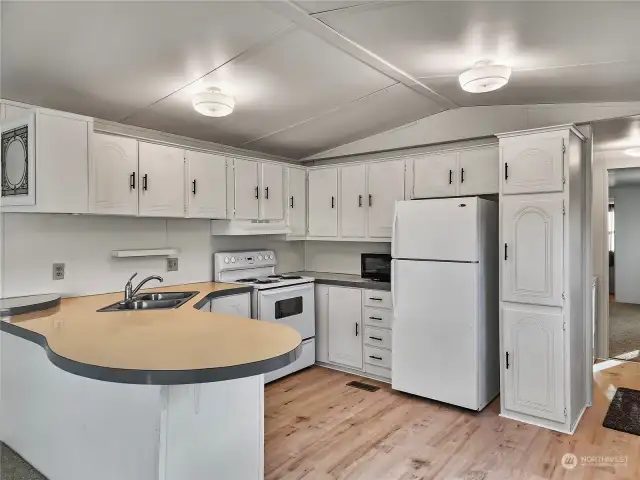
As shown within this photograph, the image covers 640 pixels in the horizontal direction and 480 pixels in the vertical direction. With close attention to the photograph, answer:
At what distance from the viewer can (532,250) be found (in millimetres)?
3010

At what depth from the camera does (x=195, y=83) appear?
9.11ft

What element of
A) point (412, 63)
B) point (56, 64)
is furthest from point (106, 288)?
point (412, 63)

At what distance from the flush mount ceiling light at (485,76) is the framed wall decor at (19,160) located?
2579 mm

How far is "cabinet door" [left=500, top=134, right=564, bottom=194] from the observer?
2.91 m

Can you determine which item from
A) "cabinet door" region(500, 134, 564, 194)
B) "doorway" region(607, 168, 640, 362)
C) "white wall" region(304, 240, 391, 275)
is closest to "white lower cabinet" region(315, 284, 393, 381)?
"white wall" region(304, 240, 391, 275)

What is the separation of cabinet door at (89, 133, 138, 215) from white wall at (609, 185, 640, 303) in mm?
7814

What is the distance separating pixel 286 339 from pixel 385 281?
2463 mm

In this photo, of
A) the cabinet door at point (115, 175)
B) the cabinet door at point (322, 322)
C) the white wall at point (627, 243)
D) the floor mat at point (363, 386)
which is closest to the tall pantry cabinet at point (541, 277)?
the floor mat at point (363, 386)

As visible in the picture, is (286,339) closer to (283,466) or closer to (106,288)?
(283,466)

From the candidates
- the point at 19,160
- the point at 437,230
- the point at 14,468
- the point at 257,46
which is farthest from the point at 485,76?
the point at 14,468

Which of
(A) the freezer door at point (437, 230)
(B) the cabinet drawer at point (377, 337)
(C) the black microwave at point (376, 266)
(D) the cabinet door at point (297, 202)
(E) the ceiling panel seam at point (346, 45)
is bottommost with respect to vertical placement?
(B) the cabinet drawer at point (377, 337)

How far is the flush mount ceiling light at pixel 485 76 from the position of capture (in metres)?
2.53

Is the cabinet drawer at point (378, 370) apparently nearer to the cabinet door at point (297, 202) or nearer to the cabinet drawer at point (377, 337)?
the cabinet drawer at point (377, 337)

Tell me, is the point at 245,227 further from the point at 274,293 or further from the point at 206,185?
the point at 274,293
